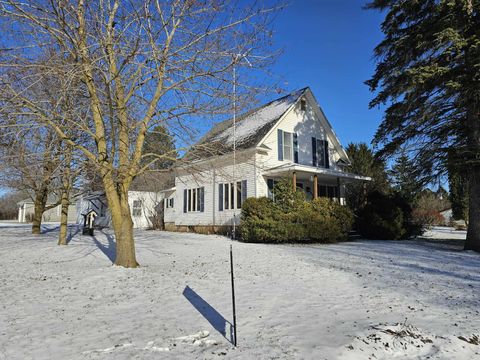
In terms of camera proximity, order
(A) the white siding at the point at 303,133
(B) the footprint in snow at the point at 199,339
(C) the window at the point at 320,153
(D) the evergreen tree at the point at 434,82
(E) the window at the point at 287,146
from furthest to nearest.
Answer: (C) the window at the point at 320,153 < (E) the window at the point at 287,146 < (A) the white siding at the point at 303,133 < (D) the evergreen tree at the point at 434,82 < (B) the footprint in snow at the point at 199,339

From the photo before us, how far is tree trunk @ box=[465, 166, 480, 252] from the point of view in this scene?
468 inches

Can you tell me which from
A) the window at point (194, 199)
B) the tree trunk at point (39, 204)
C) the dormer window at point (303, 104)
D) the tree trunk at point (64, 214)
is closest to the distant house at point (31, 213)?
the tree trunk at point (39, 204)

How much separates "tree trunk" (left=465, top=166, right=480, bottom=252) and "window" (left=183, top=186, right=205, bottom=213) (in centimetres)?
1299

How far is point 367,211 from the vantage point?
677 inches

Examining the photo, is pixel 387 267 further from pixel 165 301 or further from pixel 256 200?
pixel 256 200

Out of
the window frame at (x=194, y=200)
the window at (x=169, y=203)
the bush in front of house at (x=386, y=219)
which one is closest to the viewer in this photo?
the bush in front of house at (x=386, y=219)

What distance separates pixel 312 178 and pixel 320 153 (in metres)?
2.46

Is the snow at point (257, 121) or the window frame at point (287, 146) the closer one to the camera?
the window frame at point (287, 146)

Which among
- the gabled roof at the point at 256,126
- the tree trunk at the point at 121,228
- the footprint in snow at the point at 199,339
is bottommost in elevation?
the footprint in snow at the point at 199,339

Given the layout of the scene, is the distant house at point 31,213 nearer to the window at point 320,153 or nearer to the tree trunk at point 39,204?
the tree trunk at point 39,204

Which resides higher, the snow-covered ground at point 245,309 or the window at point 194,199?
the window at point 194,199

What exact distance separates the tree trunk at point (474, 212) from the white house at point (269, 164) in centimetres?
607

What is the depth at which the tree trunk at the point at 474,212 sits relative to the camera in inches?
468

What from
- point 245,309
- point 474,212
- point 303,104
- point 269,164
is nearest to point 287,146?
point 269,164
